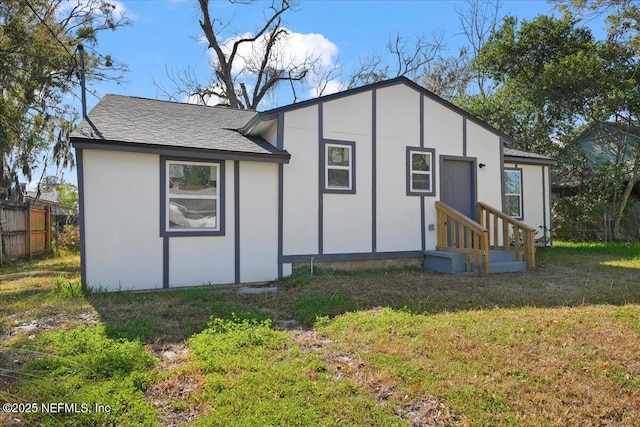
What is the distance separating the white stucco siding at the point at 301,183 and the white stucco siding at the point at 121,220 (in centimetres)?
230

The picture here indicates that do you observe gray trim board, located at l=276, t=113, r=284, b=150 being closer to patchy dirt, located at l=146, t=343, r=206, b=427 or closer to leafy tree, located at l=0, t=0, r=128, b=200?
patchy dirt, located at l=146, t=343, r=206, b=427

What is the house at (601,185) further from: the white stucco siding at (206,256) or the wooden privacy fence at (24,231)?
the wooden privacy fence at (24,231)

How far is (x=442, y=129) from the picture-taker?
898 centimetres

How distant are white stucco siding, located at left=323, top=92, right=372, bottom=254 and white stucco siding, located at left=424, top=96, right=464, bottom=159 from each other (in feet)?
4.79

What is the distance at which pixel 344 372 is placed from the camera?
10.7 feet

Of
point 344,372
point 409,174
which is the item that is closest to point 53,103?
point 409,174

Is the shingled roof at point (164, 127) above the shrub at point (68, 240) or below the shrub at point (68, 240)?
above

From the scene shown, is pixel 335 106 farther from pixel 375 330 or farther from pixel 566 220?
pixel 566 220

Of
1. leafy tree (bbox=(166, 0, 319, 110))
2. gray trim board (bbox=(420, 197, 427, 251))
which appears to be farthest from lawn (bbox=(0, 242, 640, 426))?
leafy tree (bbox=(166, 0, 319, 110))

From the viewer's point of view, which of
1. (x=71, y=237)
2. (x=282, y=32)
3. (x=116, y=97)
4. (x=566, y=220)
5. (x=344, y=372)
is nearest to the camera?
(x=344, y=372)

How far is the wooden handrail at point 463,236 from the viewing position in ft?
25.5

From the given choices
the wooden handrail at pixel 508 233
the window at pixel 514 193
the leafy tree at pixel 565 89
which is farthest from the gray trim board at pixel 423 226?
the leafy tree at pixel 565 89

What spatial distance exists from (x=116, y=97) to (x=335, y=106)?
5363 mm

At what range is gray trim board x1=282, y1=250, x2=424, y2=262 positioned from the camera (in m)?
7.63
